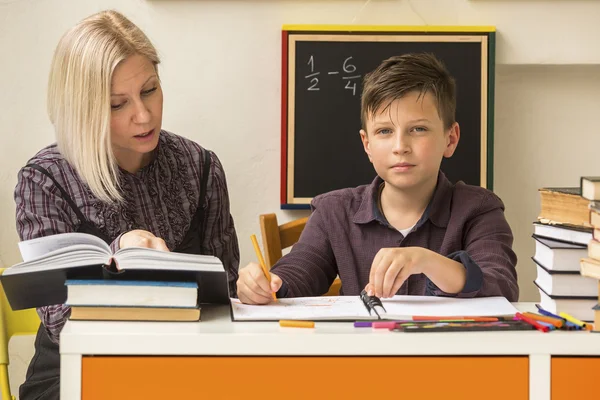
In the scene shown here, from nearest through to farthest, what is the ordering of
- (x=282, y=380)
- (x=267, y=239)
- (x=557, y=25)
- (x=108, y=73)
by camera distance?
(x=282, y=380)
(x=108, y=73)
(x=267, y=239)
(x=557, y=25)

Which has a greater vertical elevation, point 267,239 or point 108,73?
point 108,73

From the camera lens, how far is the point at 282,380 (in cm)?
100

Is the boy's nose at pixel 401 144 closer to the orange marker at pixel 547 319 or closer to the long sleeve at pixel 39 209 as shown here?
the orange marker at pixel 547 319

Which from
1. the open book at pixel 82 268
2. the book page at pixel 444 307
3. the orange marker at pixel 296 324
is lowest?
the orange marker at pixel 296 324

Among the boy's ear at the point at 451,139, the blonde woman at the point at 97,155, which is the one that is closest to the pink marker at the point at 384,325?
the boy's ear at the point at 451,139

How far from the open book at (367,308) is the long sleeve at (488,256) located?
0.04 metres

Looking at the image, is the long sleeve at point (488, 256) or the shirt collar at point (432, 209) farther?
the shirt collar at point (432, 209)

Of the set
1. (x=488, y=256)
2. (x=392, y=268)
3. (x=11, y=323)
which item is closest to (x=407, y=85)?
(x=488, y=256)

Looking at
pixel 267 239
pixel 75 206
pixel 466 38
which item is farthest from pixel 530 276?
pixel 75 206

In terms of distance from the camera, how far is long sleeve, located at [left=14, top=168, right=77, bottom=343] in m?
1.68

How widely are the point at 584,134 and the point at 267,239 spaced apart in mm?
1276

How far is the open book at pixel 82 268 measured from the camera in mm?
1085

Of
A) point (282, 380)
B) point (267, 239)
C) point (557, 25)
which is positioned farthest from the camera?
point (557, 25)

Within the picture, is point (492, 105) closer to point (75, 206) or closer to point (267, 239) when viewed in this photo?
point (267, 239)
